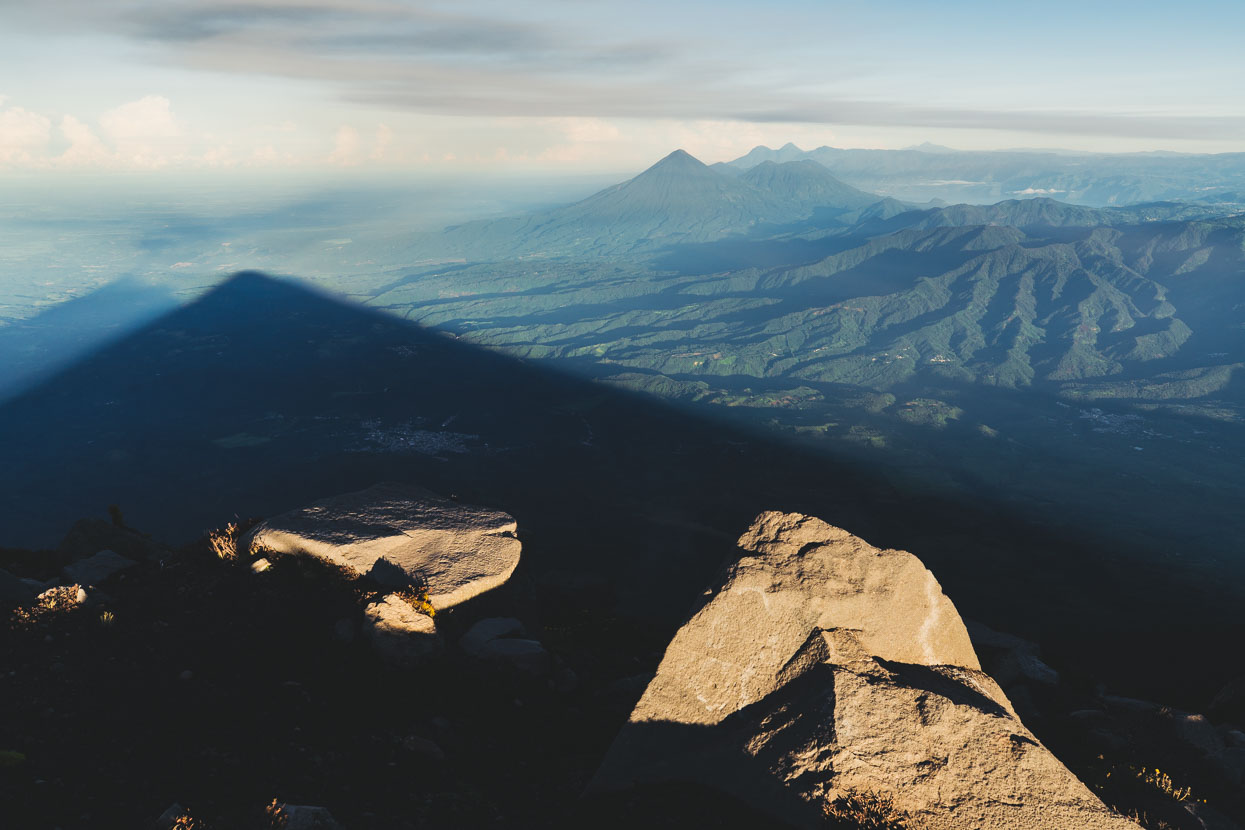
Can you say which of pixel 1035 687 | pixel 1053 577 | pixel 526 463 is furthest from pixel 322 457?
pixel 1035 687

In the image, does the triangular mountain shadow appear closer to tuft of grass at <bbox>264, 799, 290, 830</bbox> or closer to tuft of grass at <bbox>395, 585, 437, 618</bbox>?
tuft of grass at <bbox>395, 585, 437, 618</bbox>

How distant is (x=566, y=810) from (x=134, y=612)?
11.6m

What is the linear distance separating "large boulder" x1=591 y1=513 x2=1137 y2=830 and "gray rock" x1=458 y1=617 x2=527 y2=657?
4804mm

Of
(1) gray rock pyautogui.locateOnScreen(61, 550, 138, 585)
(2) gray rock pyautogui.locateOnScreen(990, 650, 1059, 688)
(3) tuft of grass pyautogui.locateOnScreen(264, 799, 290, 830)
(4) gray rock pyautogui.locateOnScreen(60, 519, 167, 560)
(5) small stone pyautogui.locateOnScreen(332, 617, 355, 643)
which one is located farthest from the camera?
(4) gray rock pyautogui.locateOnScreen(60, 519, 167, 560)

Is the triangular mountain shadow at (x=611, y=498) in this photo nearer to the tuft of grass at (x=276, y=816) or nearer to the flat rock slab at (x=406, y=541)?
the flat rock slab at (x=406, y=541)

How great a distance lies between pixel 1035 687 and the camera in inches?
881

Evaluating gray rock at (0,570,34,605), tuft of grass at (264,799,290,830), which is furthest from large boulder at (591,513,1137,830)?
gray rock at (0,570,34,605)

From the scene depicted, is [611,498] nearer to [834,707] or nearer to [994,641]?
[994,641]

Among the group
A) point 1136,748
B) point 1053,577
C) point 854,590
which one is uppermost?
point 854,590

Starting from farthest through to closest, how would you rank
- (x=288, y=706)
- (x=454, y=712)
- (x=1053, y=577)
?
(x=1053, y=577), (x=454, y=712), (x=288, y=706)

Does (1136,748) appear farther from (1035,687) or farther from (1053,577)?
(1053,577)

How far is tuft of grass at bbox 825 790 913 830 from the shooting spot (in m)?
10.1

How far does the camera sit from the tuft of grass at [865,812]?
1015 centimetres

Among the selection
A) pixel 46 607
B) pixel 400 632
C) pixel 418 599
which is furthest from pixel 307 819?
pixel 46 607
